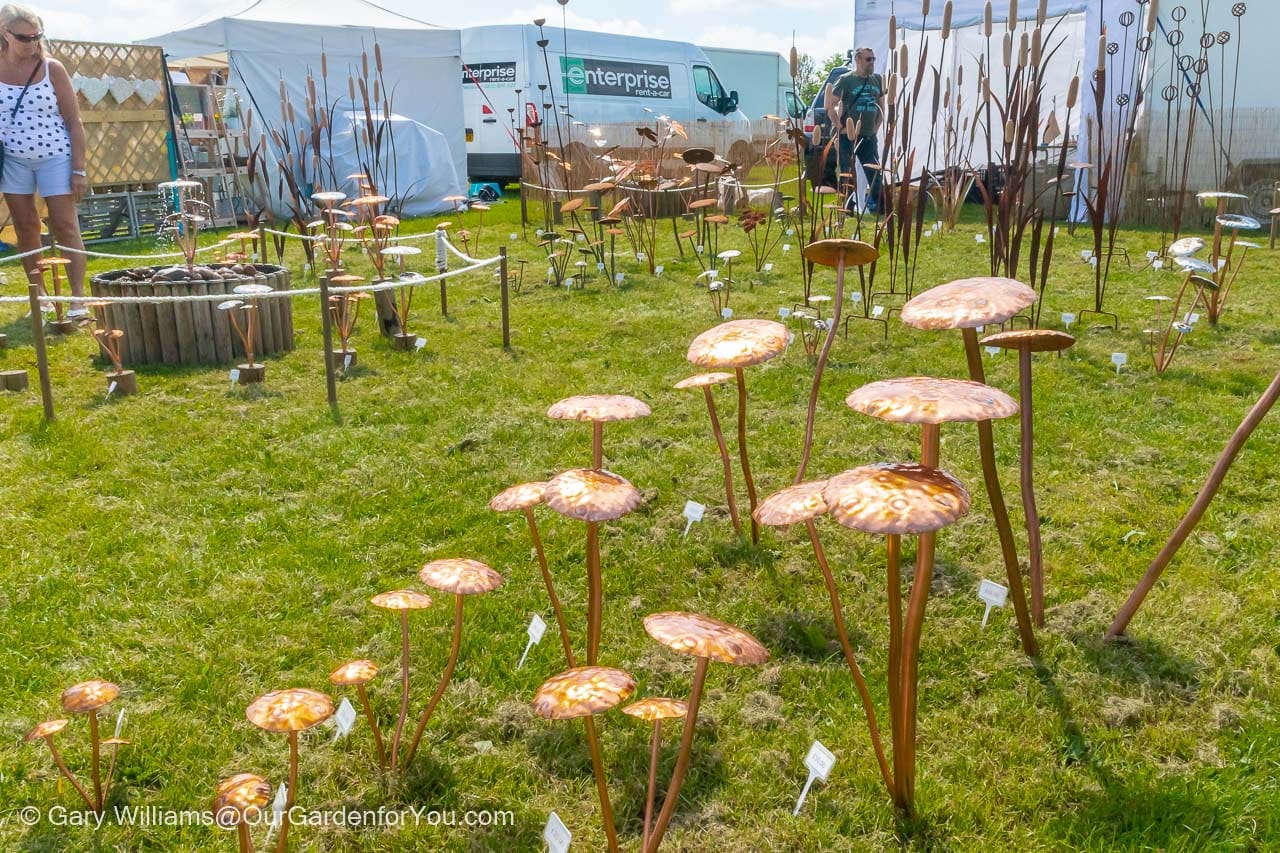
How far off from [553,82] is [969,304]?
14.8 metres

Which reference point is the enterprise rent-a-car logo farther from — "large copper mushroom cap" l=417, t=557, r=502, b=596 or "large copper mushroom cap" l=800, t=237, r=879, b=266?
"large copper mushroom cap" l=417, t=557, r=502, b=596

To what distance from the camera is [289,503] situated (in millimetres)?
3373

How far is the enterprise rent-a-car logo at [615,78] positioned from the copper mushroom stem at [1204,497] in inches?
555

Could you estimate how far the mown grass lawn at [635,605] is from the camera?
6.29 feet

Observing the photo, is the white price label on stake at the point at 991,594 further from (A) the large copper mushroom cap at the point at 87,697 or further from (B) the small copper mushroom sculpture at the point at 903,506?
(A) the large copper mushroom cap at the point at 87,697

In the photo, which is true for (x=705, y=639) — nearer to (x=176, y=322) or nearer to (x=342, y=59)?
(x=176, y=322)

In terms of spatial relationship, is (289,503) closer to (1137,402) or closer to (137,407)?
(137,407)

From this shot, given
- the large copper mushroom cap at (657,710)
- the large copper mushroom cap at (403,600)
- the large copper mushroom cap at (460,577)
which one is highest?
the large copper mushroom cap at (460,577)

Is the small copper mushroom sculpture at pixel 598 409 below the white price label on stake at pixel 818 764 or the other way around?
the other way around

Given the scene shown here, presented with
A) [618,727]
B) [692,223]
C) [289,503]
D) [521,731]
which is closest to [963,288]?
[618,727]

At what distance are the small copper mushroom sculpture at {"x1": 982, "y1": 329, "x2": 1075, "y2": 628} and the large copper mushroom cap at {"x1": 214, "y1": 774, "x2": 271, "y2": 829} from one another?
1.53m

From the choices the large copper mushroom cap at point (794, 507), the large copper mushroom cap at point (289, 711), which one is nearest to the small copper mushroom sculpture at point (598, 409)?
the large copper mushroom cap at point (794, 507)

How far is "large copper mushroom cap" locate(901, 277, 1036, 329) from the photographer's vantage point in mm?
1602

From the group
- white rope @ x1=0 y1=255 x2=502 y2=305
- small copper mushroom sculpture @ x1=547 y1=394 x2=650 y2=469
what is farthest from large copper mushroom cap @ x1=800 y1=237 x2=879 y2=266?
white rope @ x1=0 y1=255 x2=502 y2=305
